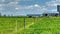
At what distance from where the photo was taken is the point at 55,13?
456 feet

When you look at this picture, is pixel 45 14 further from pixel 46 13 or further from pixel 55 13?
pixel 55 13

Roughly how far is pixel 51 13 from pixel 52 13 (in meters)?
1.74

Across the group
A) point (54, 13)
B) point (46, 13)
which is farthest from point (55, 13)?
point (46, 13)

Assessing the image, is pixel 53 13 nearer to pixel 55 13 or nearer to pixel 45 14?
pixel 55 13

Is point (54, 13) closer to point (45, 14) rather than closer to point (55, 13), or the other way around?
point (55, 13)

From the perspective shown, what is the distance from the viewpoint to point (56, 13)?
137625mm

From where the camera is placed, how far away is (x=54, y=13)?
460 feet

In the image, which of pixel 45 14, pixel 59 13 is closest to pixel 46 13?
pixel 45 14

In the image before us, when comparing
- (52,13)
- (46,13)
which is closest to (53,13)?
(52,13)

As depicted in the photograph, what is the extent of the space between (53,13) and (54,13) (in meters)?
0.82

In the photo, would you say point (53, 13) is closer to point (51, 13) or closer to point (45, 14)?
point (51, 13)

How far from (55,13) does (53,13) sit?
76.6 inches

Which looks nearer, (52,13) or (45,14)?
(45,14)

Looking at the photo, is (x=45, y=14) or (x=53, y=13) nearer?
(x=45, y=14)
